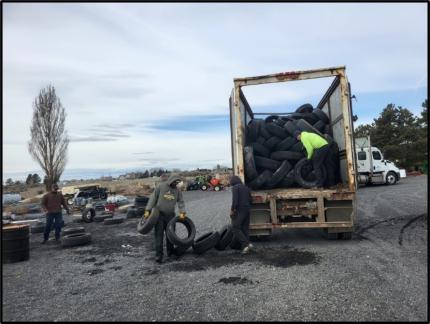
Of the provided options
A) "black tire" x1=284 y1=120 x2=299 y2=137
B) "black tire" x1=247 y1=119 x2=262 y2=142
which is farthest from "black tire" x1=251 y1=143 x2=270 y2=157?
"black tire" x1=284 y1=120 x2=299 y2=137

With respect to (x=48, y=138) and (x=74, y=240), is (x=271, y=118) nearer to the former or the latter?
(x=74, y=240)

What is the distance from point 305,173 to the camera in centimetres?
881

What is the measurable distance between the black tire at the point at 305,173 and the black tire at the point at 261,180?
64 centimetres

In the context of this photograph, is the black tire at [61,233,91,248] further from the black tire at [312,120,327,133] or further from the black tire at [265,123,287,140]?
the black tire at [312,120,327,133]

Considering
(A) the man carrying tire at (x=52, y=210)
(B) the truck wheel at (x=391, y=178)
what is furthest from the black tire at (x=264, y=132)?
(B) the truck wheel at (x=391, y=178)

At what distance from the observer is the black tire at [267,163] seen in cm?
905

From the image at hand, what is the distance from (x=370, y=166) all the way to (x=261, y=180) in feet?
59.2

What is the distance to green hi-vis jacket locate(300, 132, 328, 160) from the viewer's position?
27.7 ft

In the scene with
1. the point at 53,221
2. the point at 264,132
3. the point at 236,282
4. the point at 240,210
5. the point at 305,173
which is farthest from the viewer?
the point at 53,221

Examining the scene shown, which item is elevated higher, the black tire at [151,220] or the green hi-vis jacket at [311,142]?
the green hi-vis jacket at [311,142]

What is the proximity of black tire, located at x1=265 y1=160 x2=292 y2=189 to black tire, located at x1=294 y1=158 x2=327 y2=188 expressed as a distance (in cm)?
24

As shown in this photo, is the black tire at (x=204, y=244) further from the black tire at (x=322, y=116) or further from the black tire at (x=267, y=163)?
the black tire at (x=322, y=116)

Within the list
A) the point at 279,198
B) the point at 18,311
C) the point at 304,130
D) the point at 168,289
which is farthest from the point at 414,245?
the point at 18,311

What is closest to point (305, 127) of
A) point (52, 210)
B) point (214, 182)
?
point (52, 210)
